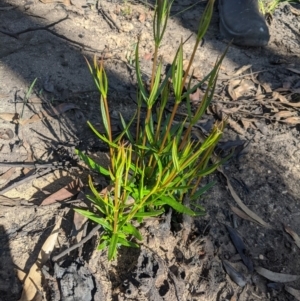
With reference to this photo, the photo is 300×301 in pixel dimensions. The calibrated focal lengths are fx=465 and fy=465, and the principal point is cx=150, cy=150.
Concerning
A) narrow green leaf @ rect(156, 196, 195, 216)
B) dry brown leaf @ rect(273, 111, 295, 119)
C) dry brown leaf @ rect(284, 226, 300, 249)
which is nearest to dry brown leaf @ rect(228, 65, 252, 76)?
dry brown leaf @ rect(273, 111, 295, 119)

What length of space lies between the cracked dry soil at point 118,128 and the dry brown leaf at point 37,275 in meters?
0.03

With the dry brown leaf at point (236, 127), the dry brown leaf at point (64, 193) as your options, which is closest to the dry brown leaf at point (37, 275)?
the dry brown leaf at point (64, 193)

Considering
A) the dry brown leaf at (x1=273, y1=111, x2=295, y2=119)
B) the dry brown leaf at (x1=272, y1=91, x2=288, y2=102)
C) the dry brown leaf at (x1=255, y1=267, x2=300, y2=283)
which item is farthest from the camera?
the dry brown leaf at (x1=272, y1=91, x2=288, y2=102)

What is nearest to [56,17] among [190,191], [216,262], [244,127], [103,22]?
A: [103,22]

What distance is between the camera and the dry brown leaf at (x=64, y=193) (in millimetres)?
2172

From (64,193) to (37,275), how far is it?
0.42 metres

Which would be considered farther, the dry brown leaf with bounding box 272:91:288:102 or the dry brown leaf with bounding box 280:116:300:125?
the dry brown leaf with bounding box 272:91:288:102

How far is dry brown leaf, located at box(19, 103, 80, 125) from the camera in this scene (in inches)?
101

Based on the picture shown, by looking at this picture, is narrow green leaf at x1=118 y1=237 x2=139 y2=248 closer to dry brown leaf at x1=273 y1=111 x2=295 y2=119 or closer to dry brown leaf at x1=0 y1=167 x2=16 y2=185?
dry brown leaf at x1=0 y1=167 x2=16 y2=185

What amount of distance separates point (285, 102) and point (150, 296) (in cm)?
164

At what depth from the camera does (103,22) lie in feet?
11.1

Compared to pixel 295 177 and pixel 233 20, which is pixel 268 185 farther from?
pixel 233 20

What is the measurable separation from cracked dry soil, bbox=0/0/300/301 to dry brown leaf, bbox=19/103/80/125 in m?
0.02

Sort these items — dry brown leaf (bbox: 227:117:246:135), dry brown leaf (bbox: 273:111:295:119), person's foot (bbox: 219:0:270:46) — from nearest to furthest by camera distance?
dry brown leaf (bbox: 227:117:246:135)
dry brown leaf (bbox: 273:111:295:119)
person's foot (bbox: 219:0:270:46)
